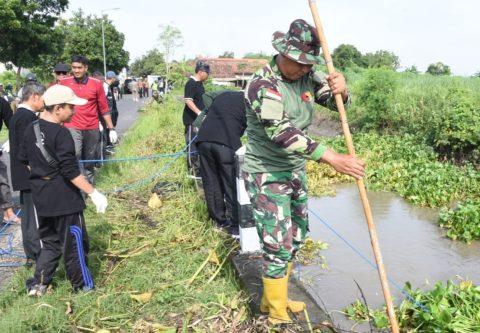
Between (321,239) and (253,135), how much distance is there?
2880 millimetres

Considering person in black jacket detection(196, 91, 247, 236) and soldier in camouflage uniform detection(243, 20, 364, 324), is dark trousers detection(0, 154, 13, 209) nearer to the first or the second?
person in black jacket detection(196, 91, 247, 236)

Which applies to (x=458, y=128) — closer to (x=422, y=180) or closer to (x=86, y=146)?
(x=422, y=180)

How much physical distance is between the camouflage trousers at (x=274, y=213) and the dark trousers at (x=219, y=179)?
165cm

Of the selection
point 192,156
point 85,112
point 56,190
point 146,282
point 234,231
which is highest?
point 85,112

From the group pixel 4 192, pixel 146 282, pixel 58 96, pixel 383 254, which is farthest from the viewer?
pixel 4 192

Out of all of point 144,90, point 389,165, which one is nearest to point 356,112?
point 389,165

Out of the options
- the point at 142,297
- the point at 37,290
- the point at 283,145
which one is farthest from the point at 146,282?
the point at 283,145

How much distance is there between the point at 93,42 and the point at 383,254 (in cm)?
4292

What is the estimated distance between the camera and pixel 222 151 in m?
4.62

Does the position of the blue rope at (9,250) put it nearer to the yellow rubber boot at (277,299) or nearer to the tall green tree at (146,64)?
the yellow rubber boot at (277,299)

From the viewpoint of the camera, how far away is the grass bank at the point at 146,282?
329 centimetres

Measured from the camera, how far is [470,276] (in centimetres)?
A: 454

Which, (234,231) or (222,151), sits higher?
(222,151)

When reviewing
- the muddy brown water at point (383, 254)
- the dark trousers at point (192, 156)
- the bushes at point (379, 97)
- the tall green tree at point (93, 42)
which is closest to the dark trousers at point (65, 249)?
the muddy brown water at point (383, 254)
